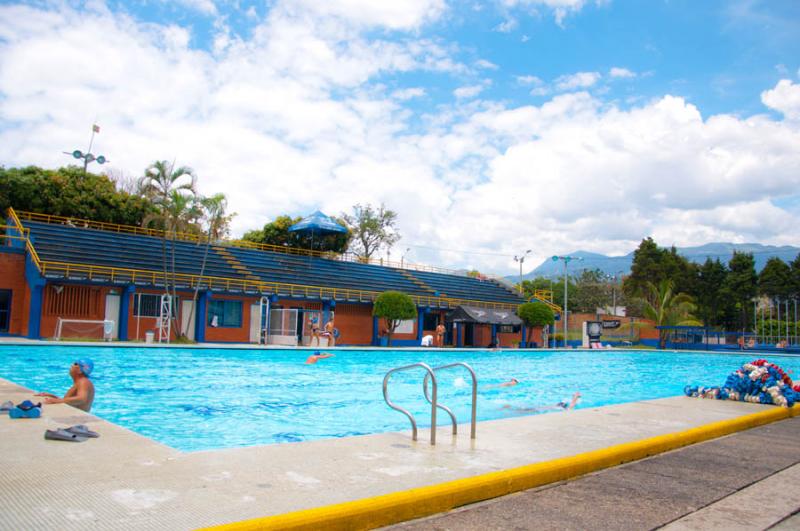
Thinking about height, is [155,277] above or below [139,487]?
above

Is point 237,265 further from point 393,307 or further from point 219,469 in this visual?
point 219,469

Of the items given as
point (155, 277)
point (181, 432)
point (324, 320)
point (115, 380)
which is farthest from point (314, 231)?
point (181, 432)

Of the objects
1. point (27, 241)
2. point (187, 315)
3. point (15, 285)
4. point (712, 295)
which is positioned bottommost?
point (187, 315)

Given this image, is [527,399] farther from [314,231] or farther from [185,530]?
[314,231]

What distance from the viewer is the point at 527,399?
1449 centimetres

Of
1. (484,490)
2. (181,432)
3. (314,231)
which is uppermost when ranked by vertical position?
(314,231)

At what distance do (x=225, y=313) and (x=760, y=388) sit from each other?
24418 millimetres

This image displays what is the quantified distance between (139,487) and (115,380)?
37.8ft

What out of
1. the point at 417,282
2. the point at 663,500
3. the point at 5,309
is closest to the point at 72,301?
the point at 5,309

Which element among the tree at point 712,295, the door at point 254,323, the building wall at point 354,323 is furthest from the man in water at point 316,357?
the tree at point 712,295

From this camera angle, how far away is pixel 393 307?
32625mm

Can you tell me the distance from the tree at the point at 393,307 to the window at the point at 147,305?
10184 millimetres

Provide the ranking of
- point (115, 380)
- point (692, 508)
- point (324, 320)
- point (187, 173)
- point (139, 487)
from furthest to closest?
point (324, 320)
point (187, 173)
point (115, 380)
point (692, 508)
point (139, 487)

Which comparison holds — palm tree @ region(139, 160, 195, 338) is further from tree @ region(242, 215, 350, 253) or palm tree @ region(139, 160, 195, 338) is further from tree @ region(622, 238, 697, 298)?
tree @ region(622, 238, 697, 298)
